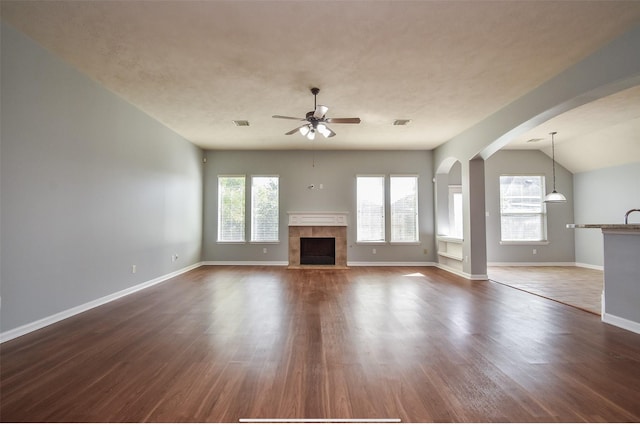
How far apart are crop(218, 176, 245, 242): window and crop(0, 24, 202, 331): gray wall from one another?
222cm

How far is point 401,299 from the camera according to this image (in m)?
4.20

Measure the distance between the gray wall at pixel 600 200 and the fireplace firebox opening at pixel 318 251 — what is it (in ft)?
21.1

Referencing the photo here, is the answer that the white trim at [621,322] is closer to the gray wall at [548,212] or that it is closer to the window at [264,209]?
the gray wall at [548,212]

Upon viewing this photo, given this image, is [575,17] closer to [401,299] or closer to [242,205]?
[401,299]

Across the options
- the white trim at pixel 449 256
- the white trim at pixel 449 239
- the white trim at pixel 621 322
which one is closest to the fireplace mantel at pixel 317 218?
the white trim at pixel 449 239

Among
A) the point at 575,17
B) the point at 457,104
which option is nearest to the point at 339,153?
the point at 457,104

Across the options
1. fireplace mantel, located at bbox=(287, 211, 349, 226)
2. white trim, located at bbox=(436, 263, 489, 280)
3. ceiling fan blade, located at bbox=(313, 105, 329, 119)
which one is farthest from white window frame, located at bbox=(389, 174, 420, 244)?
ceiling fan blade, located at bbox=(313, 105, 329, 119)

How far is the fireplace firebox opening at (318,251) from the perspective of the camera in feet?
24.3

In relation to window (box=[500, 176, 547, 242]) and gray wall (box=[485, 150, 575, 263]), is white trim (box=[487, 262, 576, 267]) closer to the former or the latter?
gray wall (box=[485, 150, 575, 263])

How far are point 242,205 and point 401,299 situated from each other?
193 inches

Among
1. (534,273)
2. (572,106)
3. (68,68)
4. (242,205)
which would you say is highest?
(68,68)

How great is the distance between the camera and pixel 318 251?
746cm

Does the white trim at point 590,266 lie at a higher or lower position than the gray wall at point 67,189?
lower

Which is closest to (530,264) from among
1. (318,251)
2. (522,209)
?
(522,209)
